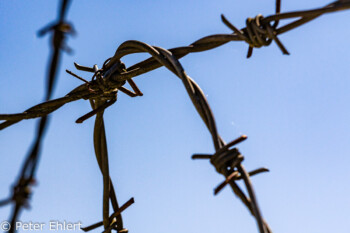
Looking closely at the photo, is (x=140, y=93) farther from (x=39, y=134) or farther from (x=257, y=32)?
(x=39, y=134)

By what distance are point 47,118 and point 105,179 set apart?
2.40 feet

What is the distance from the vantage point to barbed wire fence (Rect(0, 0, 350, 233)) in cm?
70

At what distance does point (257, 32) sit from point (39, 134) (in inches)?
20.8

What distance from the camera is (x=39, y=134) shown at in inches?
27.0

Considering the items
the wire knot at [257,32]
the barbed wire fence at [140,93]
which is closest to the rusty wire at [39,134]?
the barbed wire fence at [140,93]

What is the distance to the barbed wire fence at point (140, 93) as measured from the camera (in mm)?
696

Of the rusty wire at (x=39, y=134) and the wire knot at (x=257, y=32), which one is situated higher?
the wire knot at (x=257, y=32)

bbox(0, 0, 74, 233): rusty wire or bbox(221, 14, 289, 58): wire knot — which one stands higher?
bbox(221, 14, 289, 58): wire knot

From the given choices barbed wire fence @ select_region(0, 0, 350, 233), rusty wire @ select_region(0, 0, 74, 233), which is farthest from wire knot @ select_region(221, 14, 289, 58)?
rusty wire @ select_region(0, 0, 74, 233)

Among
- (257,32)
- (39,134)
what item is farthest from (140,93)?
(39,134)

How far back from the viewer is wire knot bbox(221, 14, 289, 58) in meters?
1.02

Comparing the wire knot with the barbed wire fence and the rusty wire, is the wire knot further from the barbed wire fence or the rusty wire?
the rusty wire

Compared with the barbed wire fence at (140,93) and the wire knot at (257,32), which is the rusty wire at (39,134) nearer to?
the barbed wire fence at (140,93)

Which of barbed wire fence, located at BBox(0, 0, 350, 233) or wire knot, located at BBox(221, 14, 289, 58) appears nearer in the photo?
barbed wire fence, located at BBox(0, 0, 350, 233)
